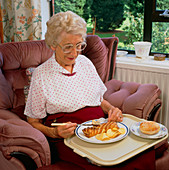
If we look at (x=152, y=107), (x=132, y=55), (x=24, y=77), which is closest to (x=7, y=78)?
(x=24, y=77)

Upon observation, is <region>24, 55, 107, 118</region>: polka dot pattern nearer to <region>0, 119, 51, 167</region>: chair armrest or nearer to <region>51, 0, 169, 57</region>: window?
<region>0, 119, 51, 167</region>: chair armrest

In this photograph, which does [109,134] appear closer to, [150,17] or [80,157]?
[80,157]

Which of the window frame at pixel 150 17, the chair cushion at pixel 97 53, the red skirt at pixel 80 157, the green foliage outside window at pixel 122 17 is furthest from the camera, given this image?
the green foliage outside window at pixel 122 17

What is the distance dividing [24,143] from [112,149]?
46 cm

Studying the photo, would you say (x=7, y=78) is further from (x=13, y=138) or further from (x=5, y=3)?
(x=5, y=3)

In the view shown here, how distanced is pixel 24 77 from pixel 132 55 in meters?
1.28

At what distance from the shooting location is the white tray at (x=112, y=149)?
1.14 m

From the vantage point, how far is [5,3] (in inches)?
109

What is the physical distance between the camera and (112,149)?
1217 millimetres

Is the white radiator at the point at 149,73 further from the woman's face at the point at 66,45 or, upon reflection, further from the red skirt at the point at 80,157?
the woman's face at the point at 66,45

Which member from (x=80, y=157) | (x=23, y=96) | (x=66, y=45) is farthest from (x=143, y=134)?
(x=23, y=96)

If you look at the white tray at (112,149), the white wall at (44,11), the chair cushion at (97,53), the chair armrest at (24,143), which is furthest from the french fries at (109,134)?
the white wall at (44,11)

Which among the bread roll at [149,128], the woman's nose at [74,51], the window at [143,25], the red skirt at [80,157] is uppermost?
the window at [143,25]

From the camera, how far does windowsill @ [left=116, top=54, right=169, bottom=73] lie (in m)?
2.32
